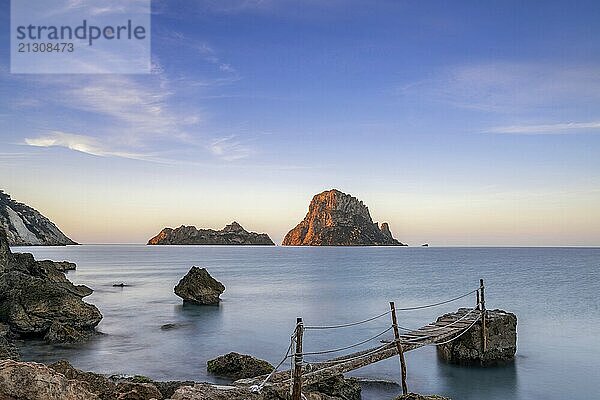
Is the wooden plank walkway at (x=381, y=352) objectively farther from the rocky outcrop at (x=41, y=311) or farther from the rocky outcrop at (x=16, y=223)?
the rocky outcrop at (x=16, y=223)

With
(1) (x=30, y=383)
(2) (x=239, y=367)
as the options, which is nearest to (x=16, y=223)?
(2) (x=239, y=367)

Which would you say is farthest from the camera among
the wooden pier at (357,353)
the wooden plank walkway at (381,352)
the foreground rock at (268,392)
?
the wooden plank walkway at (381,352)

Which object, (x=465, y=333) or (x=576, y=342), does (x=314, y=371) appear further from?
(x=576, y=342)

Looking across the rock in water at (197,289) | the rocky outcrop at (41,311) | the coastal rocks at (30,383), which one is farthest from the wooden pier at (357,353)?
the rock in water at (197,289)

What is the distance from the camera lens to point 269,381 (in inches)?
400

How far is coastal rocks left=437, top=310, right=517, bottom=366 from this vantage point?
648 inches

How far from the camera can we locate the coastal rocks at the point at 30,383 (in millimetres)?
6515

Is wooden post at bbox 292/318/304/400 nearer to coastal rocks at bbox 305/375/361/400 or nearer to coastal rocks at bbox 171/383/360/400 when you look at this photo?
coastal rocks at bbox 171/383/360/400

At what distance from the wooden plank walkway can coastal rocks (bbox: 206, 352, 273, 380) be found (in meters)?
2.62

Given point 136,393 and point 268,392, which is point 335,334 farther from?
point 136,393

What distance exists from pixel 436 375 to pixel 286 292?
28.8m

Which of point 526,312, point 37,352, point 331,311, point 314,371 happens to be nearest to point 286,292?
point 331,311

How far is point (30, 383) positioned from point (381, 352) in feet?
28.3

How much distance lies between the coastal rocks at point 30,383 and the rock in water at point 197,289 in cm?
2511
